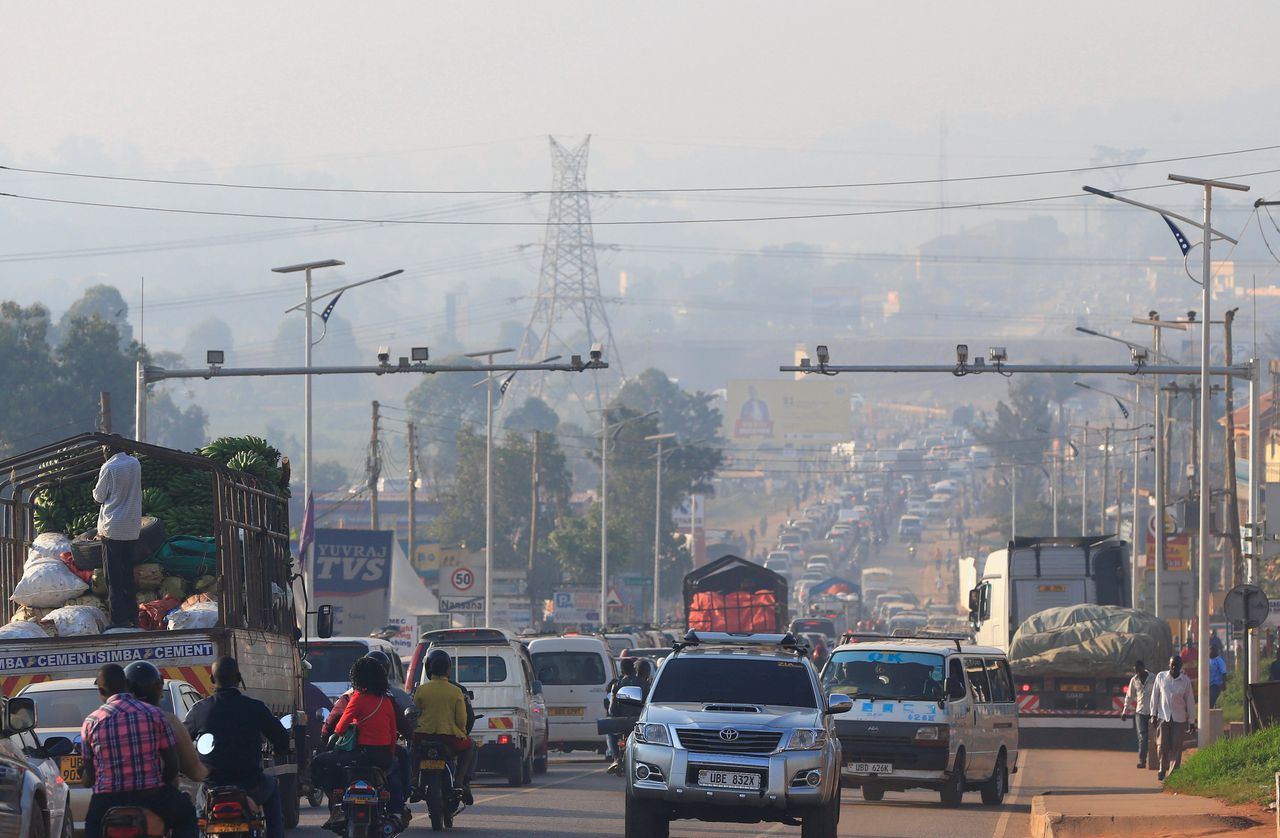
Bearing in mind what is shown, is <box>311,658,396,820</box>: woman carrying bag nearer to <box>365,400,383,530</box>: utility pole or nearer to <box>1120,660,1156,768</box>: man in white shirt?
<box>1120,660,1156,768</box>: man in white shirt

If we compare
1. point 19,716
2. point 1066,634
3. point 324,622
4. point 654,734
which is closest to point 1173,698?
point 1066,634

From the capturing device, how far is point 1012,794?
26.0 meters

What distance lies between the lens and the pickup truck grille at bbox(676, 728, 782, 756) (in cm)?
1633

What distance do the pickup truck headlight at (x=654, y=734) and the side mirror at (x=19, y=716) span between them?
6.48m

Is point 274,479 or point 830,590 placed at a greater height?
point 274,479

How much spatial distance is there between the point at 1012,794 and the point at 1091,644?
11169 millimetres

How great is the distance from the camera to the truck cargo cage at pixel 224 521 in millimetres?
17438

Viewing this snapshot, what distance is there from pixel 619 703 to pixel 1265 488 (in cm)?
3107

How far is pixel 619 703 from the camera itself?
677 inches

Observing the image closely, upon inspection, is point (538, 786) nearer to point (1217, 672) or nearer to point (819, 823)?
point (819, 823)

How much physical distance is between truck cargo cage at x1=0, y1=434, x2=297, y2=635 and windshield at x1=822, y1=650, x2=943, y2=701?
7063 millimetres

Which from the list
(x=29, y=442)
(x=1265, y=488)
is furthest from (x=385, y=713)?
(x=29, y=442)

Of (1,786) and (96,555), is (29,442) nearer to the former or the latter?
(96,555)

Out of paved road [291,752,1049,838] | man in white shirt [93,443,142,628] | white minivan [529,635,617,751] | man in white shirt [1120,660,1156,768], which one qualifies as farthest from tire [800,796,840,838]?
white minivan [529,635,617,751]
